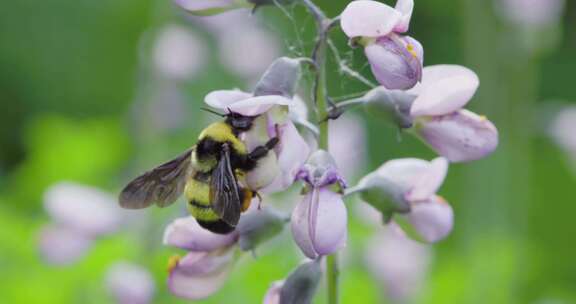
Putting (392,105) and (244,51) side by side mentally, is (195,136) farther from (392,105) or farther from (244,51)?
(392,105)

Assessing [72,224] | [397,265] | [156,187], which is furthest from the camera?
[397,265]

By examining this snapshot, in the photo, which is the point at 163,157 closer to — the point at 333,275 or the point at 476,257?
the point at 476,257

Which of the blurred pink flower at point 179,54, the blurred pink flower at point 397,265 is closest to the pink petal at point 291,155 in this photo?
the blurred pink flower at point 397,265

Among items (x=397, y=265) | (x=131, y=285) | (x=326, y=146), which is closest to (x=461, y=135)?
(x=326, y=146)

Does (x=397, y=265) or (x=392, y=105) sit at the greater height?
(x=392, y=105)

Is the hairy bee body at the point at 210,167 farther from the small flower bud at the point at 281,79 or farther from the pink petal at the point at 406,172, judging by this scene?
the pink petal at the point at 406,172

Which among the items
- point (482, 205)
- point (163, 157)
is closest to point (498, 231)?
point (482, 205)
